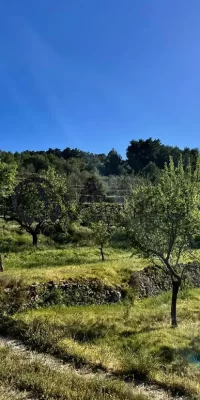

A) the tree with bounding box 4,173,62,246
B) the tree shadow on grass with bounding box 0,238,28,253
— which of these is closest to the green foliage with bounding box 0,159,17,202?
the tree shadow on grass with bounding box 0,238,28,253

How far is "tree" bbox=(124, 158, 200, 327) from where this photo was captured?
1712cm

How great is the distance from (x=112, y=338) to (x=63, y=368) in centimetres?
414

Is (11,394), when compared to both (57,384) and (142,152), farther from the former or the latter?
(142,152)

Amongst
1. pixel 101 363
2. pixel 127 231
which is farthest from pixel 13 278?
pixel 101 363

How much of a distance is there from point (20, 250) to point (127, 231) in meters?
16.5

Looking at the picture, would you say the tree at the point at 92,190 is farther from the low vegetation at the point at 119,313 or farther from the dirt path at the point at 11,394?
the dirt path at the point at 11,394

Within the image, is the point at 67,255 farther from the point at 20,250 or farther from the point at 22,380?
the point at 22,380

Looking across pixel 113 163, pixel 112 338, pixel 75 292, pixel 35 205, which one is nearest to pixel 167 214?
pixel 112 338

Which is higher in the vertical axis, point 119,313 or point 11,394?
point 11,394

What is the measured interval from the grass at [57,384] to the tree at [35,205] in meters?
26.3

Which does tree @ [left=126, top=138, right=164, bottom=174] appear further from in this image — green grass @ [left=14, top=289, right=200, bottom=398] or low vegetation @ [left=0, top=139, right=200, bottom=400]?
green grass @ [left=14, top=289, right=200, bottom=398]

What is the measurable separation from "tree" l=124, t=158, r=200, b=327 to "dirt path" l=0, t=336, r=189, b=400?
7180 millimetres

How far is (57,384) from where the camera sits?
960 centimetres

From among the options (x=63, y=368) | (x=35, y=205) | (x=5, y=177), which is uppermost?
(x=5, y=177)
